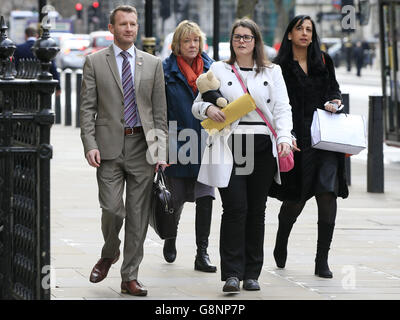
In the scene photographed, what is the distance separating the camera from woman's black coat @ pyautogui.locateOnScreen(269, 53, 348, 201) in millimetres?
8039

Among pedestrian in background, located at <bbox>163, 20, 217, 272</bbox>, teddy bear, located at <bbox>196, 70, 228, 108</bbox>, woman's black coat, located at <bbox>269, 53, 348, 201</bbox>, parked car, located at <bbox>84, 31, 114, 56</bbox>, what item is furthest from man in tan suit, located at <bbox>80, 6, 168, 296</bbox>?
parked car, located at <bbox>84, 31, 114, 56</bbox>

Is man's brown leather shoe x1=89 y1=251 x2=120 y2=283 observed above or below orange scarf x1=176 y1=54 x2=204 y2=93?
below

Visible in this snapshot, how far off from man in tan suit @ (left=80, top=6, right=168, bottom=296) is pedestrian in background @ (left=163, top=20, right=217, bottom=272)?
38.4 inches

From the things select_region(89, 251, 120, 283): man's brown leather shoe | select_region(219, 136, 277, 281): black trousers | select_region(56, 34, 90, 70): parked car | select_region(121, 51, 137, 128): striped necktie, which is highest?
select_region(56, 34, 90, 70): parked car

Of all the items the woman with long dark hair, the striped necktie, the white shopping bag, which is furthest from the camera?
the woman with long dark hair

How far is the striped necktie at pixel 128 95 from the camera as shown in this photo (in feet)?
23.7

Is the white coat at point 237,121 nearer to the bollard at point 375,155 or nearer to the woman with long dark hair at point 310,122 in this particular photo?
the woman with long dark hair at point 310,122

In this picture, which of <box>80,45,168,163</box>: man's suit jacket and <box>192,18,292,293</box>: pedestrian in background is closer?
<box>80,45,168,163</box>: man's suit jacket

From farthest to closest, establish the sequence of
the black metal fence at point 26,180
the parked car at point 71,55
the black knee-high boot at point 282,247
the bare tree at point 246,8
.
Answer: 1. the parked car at point 71,55
2. the bare tree at point 246,8
3. the black knee-high boot at point 282,247
4. the black metal fence at point 26,180

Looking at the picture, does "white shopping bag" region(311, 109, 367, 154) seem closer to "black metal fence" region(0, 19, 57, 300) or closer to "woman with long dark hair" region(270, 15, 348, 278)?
"woman with long dark hair" region(270, 15, 348, 278)

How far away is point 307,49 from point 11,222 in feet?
10.1

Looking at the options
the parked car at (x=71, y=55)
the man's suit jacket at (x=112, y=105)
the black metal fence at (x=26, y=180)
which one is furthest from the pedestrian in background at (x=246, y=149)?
the parked car at (x=71, y=55)

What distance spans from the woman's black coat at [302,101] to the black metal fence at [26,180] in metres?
2.63
